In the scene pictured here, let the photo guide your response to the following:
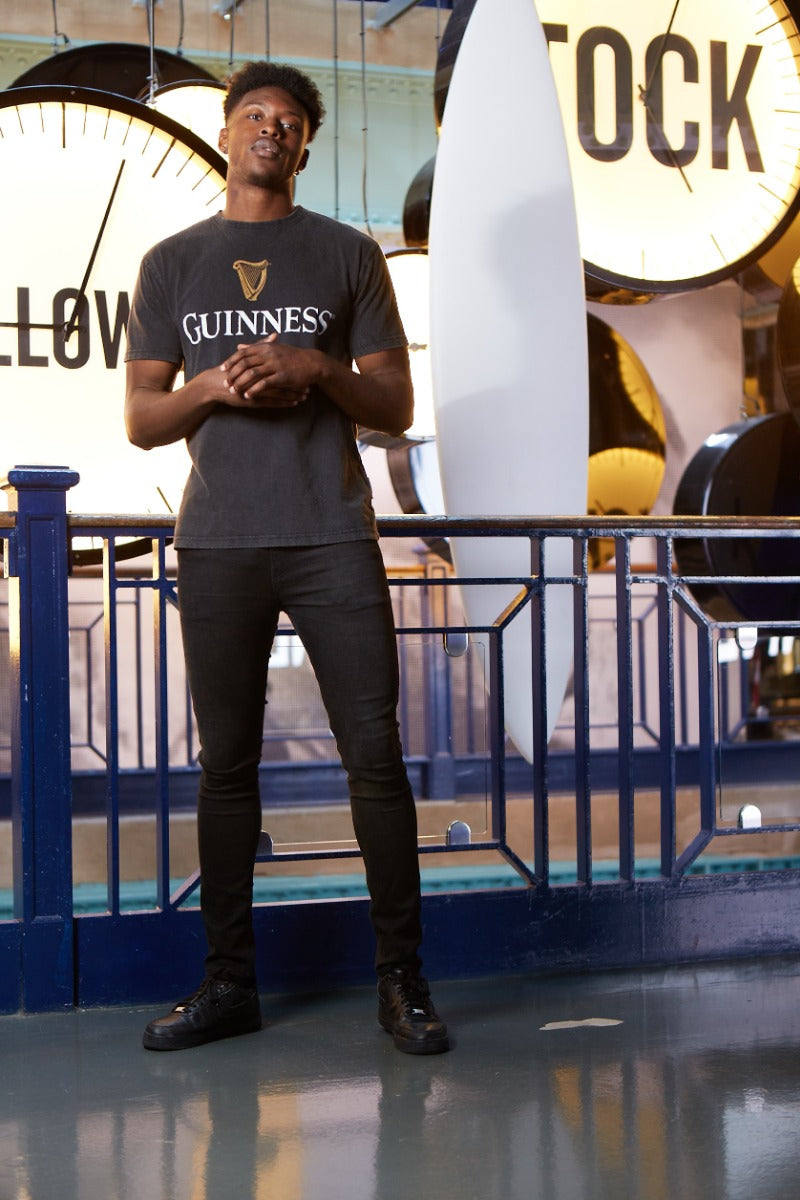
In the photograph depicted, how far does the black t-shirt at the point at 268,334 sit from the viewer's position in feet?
5.52

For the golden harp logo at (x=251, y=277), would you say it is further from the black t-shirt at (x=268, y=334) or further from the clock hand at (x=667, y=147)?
the clock hand at (x=667, y=147)

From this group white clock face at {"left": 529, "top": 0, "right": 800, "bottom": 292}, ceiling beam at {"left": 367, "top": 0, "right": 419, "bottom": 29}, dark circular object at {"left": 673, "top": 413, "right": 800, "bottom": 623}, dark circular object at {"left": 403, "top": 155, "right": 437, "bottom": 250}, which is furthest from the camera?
ceiling beam at {"left": 367, "top": 0, "right": 419, "bottom": 29}

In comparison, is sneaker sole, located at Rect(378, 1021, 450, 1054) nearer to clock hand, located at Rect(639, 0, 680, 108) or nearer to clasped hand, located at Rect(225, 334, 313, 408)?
clasped hand, located at Rect(225, 334, 313, 408)

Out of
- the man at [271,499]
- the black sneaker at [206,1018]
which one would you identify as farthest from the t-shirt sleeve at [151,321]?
the black sneaker at [206,1018]

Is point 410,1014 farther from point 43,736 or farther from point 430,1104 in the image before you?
point 43,736

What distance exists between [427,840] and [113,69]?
228 centimetres

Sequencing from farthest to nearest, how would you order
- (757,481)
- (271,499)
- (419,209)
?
(757,481) → (419,209) → (271,499)

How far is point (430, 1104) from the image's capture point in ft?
4.96

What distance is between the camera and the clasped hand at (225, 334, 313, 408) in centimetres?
159

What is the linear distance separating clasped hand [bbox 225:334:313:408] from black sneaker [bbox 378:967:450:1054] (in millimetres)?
746

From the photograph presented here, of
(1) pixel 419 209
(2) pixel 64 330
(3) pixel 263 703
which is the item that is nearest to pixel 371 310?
(3) pixel 263 703

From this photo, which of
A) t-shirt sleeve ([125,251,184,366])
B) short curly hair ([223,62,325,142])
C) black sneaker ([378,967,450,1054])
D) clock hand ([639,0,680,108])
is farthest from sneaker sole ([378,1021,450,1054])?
clock hand ([639,0,680,108])

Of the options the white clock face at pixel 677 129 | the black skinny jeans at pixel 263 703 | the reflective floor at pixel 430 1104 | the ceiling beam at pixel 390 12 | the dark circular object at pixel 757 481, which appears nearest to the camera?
the reflective floor at pixel 430 1104

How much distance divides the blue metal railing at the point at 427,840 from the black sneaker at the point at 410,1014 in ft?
0.96
